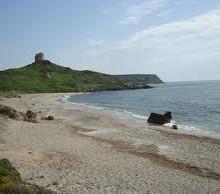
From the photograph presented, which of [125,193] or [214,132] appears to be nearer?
[125,193]

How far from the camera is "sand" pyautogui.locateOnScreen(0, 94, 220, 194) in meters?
20.3

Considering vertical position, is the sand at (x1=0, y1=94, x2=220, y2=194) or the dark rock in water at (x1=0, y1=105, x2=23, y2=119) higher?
the dark rock in water at (x1=0, y1=105, x2=23, y2=119)

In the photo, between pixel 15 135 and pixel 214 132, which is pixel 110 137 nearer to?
pixel 15 135

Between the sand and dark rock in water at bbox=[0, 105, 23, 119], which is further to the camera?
dark rock in water at bbox=[0, 105, 23, 119]

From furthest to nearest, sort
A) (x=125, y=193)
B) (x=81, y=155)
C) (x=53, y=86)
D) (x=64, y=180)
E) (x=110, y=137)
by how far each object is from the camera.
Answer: (x=53, y=86), (x=110, y=137), (x=81, y=155), (x=64, y=180), (x=125, y=193)

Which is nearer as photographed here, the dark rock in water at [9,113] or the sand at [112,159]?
the sand at [112,159]

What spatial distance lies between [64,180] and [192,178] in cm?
757

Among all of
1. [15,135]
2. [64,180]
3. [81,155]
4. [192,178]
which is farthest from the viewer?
[15,135]

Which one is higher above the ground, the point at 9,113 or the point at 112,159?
the point at 9,113

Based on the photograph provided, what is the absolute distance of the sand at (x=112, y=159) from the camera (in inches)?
798

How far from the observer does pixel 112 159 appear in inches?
1042

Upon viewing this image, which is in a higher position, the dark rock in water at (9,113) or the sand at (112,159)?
the dark rock in water at (9,113)

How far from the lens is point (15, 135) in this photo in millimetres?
34750

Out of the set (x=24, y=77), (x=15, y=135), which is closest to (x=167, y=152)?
(x=15, y=135)
